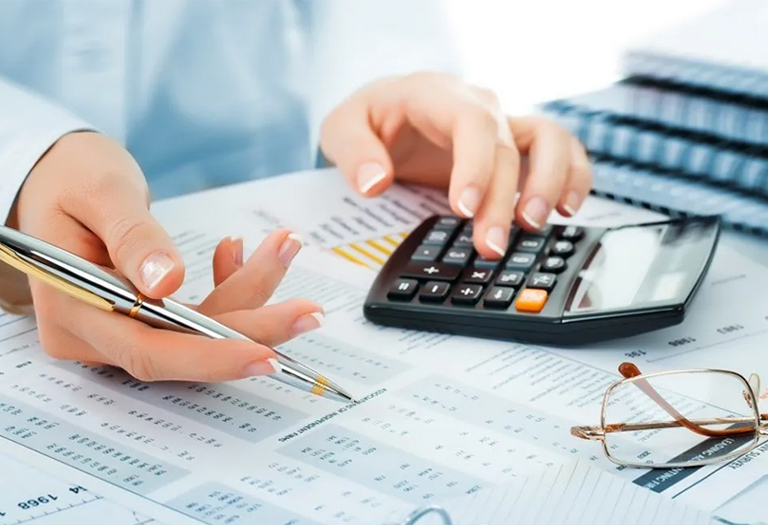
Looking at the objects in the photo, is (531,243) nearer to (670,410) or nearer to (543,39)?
(670,410)

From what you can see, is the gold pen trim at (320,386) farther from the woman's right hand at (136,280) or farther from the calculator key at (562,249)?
the calculator key at (562,249)

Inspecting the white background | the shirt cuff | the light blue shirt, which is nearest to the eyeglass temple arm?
the shirt cuff

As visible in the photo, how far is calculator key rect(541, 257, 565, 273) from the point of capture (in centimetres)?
53

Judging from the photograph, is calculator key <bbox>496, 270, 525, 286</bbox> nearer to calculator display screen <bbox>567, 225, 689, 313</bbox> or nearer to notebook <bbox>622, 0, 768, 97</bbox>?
calculator display screen <bbox>567, 225, 689, 313</bbox>

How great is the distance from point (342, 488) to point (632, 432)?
0.12 meters

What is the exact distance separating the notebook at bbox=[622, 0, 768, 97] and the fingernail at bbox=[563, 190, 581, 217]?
0.34 feet

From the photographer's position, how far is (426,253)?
0.56 m

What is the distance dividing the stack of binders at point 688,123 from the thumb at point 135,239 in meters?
0.32

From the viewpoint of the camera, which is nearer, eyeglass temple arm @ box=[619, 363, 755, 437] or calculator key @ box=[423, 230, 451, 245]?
eyeglass temple arm @ box=[619, 363, 755, 437]

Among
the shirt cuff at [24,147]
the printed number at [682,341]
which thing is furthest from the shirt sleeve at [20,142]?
the printed number at [682,341]

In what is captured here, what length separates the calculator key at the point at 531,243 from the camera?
560 mm

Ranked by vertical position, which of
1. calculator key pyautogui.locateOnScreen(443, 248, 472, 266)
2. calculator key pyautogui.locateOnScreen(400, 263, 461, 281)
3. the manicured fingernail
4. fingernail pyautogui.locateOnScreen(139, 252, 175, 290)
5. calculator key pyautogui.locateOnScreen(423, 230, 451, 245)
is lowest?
calculator key pyautogui.locateOnScreen(400, 263, 461, 281)

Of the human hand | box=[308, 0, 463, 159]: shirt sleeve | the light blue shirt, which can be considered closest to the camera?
the human hand

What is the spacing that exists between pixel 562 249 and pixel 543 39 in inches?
31.4
